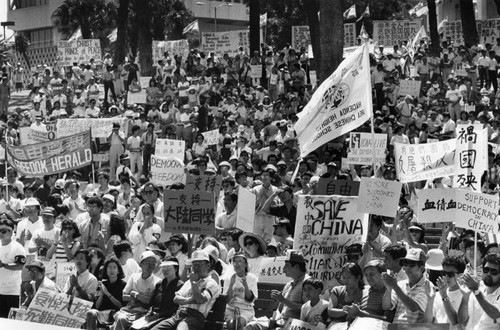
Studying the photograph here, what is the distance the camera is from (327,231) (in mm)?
12398

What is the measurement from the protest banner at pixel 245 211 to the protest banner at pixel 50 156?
5.48 meters

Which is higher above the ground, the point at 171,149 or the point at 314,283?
the point at 171,149

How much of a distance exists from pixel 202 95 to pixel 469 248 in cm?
1970

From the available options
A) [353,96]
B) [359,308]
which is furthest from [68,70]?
[359,308]

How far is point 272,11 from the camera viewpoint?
5981cm

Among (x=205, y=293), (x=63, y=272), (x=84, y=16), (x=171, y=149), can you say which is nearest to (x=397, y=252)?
(x=205, y=293)

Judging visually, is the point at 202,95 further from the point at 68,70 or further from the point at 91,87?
the point at 68,70

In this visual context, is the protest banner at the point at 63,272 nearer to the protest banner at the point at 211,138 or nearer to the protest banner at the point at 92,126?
the protest banner at the point at 211,138

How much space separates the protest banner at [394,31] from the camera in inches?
1662

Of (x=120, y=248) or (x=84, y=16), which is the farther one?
(x=84, y=16)

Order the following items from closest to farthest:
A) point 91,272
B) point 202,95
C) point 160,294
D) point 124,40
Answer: point 160,294, point 91,272, point 202,95, point 124,40

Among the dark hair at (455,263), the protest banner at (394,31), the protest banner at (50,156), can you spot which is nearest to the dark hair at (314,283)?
the dark hair at (455,263)

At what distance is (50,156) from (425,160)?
6296 millimetres

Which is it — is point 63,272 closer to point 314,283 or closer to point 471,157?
point 314,283
